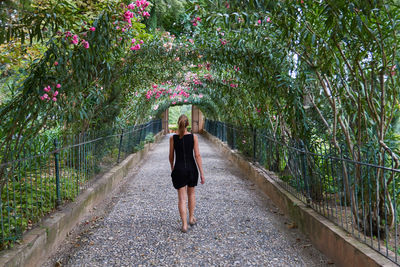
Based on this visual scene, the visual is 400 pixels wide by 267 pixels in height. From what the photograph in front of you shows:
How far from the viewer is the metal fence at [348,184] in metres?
2.67

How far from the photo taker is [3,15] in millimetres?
2369

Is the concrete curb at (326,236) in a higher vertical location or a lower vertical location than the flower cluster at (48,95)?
lower

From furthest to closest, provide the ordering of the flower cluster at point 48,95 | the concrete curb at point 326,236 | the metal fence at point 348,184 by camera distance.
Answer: the flower cluster at point 48,95
the metal fence at point 348,184
the concrete curb at point 326,236

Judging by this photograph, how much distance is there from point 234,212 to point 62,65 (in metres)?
2.99

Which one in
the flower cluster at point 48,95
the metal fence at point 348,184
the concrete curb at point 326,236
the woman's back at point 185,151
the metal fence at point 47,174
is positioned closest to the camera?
the concrete curb at point 326,236

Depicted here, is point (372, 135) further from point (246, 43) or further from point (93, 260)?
point (93, 260)

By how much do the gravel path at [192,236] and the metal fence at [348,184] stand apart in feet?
1.55

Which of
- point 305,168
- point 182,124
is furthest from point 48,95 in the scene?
point 305,168

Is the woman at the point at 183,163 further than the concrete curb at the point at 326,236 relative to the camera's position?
Yes

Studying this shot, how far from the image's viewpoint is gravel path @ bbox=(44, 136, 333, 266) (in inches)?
120

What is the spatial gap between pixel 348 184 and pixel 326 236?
1.80 ft

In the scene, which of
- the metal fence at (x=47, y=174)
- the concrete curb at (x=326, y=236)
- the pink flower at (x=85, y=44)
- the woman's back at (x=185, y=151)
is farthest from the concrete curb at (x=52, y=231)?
the concrete curb at (x=326, y=236)

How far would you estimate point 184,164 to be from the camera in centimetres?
391

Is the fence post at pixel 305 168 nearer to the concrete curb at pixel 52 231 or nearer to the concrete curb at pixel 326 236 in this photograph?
the concrete curb at pixel 326 236
